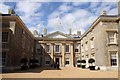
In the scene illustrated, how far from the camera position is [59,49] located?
143 feet

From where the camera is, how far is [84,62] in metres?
32.6

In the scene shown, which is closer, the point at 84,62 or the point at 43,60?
the point at 84,62

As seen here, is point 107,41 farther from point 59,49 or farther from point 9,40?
point 59,49

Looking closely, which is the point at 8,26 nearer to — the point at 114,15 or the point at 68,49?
the point at 114,15

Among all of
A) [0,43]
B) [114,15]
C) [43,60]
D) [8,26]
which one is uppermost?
[114,15]

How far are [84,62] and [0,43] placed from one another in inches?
643

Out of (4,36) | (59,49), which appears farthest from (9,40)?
(59,49)

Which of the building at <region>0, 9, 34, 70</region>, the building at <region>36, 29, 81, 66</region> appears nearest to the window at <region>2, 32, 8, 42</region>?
the building at <region>0, 9, 34, 70</region>

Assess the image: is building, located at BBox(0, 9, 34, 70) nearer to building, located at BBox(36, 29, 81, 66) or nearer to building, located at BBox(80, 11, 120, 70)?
building, located at BBox(80, 11, 120, 70)

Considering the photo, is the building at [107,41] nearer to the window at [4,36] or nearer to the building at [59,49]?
the window at [4,36]

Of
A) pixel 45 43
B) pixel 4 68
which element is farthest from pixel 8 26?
pixel 45 43

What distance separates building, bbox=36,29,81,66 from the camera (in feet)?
141

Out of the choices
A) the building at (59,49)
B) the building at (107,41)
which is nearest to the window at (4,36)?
the building at (107,41)

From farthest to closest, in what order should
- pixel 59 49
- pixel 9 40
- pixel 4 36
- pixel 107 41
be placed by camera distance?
pixel 59 49, pixel 107 41, pixel 4 36, pixel 9 40
